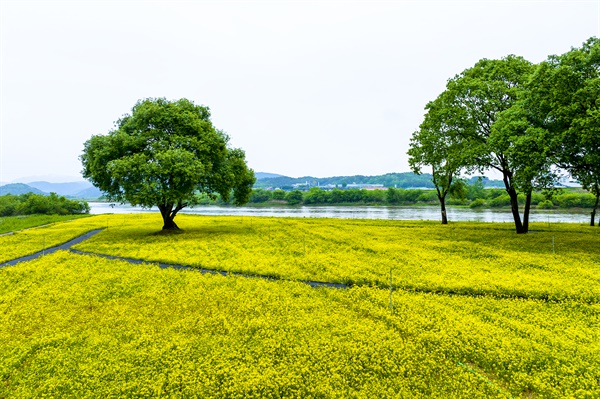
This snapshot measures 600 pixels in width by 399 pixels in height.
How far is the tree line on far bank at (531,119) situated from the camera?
2128 centimetres

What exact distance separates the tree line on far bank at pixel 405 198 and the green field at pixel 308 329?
63214 millimetres

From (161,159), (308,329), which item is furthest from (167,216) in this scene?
(308,329)

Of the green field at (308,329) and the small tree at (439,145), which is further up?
the small tree at (439,145)

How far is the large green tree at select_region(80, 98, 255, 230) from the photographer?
30.1 m

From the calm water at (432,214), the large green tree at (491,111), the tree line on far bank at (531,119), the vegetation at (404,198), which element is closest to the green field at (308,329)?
the tree line on far bank at (531,119)

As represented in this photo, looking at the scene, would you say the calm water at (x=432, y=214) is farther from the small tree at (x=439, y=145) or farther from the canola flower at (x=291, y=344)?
the canola flower at (x=291, y=344)

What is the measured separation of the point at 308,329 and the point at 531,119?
2562cm

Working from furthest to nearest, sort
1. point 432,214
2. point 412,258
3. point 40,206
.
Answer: point 40,206, point 432,214, point 412,258

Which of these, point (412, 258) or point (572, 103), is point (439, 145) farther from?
point (412, 258)

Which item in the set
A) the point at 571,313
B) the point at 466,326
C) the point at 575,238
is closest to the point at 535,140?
the point at 575,238

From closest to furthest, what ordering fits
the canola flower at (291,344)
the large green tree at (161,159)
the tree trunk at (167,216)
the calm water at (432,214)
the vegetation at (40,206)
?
the canola flower at (291,344)
the large green tree at (161,159)
the tree trunk at (167,216)
the calm water at (432,214)
the vegetation at (40,206)

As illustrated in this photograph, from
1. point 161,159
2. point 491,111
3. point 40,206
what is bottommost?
point 40,206

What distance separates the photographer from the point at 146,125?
112 feet

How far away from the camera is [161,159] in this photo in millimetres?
29953
